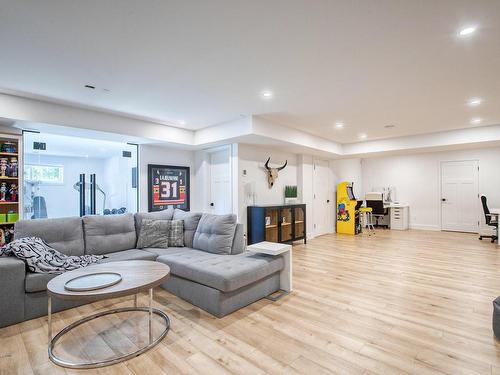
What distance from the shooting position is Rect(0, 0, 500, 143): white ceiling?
75.2 inches

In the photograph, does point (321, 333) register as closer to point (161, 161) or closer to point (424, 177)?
point (161, 161)

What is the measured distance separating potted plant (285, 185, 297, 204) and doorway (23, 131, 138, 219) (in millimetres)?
3324

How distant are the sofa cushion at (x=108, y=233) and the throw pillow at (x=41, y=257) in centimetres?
37

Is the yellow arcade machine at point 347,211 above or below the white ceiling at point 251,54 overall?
below

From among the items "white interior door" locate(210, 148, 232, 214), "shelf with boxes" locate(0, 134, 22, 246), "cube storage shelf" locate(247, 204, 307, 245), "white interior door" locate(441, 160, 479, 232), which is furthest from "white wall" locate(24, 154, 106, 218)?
"white interior door" locate(441, 160, 479, 232)

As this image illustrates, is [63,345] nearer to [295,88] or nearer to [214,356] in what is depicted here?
[214,356]

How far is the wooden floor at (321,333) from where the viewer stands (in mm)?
1858

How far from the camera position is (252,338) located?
219cm

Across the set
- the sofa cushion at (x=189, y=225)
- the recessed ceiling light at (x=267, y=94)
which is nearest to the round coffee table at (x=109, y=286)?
the sofa cushion at (x=189, y=225)

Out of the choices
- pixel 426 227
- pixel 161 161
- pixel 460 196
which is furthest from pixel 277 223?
pixel 460 196

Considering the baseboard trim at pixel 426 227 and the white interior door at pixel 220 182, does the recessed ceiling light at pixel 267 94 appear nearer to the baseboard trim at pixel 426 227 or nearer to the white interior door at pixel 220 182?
the white interior door at pixel 220 182

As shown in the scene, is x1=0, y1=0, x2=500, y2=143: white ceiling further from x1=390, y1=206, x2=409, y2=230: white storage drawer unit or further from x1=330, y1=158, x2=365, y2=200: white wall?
x1=390, y1=206, x2=409, y2=230: white storage drawer unit

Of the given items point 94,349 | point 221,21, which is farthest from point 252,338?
point 221,21

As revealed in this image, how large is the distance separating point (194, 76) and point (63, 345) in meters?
2.85
